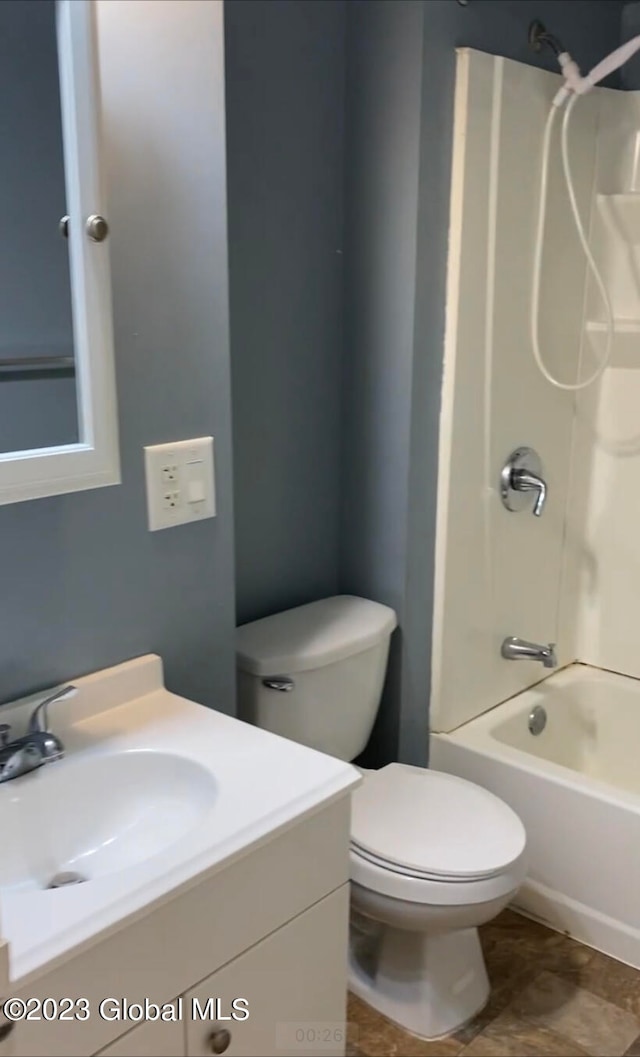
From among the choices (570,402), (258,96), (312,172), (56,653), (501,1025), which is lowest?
(501,1025)

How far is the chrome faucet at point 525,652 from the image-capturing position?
90.2 inches

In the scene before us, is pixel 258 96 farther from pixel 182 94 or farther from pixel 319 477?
pixel 319 477

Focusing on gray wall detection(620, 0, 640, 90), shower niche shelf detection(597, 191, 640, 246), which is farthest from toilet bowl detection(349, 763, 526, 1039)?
gray wall detection(620, 0, 640, 90)

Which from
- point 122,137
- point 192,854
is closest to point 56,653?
point 192,854

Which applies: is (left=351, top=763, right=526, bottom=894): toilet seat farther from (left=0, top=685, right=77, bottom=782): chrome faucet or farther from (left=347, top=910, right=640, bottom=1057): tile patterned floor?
(left=0, top=685, right=77, bottom=782): chrome faucet

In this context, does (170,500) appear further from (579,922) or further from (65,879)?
(579,922)

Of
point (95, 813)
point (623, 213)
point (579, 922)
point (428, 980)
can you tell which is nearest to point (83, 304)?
point (95, 813)

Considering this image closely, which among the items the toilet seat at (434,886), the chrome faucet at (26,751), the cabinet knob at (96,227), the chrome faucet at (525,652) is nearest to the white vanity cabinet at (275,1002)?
the toilet seat at (434,886)

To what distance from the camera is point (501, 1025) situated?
1.81 meters

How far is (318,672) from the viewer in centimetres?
183

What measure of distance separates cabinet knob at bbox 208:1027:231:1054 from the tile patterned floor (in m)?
0.66

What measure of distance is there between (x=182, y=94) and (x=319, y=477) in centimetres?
89

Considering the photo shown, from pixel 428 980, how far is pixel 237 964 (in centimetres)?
75

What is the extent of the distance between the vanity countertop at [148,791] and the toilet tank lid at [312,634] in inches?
12.3
